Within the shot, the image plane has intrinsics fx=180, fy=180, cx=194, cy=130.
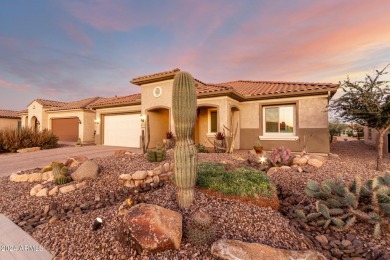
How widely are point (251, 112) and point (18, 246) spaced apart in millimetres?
11185

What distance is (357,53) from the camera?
8508 mm

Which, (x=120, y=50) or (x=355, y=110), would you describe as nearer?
(x=355, y=110)

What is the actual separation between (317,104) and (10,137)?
1943 centimetres

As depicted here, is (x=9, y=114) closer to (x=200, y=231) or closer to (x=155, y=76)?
(x=155, y=76)

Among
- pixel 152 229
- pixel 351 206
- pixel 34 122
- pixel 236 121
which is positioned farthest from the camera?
pixel 34 122

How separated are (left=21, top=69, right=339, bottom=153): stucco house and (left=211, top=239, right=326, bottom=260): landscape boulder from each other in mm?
8592

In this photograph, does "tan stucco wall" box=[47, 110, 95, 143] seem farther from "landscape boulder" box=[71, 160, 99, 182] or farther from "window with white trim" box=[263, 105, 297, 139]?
"window with white trim" box=[263, 105, 297, 139]

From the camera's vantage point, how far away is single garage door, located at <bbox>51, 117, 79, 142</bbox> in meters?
18.5

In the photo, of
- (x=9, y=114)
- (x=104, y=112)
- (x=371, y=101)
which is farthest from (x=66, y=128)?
(x=371, y=101)

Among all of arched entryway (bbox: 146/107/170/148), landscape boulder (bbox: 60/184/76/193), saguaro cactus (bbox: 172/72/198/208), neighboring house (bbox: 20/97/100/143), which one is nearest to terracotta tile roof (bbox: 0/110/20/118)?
neighboring house (bbox: 20/97/100/143)

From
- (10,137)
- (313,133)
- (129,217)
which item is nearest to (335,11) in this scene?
(313,133)

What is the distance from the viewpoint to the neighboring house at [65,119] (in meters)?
18.0

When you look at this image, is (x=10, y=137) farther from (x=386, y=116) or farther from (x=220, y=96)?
(x=386, y=116)

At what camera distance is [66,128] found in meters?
19.2
